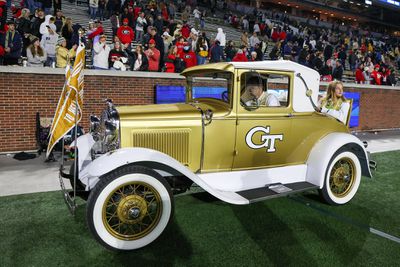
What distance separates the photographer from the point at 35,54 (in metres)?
8.58

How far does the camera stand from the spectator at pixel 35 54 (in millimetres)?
8531

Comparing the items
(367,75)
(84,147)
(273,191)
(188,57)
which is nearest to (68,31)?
(188,57)

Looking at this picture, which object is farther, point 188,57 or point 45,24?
point 188,57

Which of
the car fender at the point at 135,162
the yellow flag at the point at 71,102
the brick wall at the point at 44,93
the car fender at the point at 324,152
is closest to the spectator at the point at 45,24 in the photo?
the brick wall at the point at 44,93

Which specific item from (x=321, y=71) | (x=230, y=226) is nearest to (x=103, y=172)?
(x=230, y=226)

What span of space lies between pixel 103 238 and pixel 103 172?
27.3 inches

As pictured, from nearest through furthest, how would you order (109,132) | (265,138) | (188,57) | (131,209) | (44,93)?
(131,209) < (109,132) < (265,138) < (44,93) < (188,57)

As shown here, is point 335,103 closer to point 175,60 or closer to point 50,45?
A: point 175,60

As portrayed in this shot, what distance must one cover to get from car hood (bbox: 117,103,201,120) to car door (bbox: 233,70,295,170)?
64 centimetres

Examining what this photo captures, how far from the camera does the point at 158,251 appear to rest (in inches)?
142

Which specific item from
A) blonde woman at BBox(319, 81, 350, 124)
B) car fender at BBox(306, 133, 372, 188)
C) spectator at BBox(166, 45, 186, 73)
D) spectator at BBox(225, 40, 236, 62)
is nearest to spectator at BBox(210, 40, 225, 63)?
spectator at BBox(225, 40, 236, 62)

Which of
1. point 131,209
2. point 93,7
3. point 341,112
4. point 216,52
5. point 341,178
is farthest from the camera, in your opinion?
point 93,7

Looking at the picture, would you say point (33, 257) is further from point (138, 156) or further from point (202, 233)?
point (202, 233)

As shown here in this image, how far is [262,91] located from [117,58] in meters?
5.91
